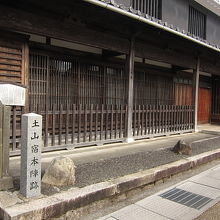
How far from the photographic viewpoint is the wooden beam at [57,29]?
17.8 feet

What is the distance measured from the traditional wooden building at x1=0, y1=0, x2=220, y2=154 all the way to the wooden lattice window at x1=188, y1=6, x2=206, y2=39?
5cm

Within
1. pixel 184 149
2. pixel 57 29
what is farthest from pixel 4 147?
pixel 184 149

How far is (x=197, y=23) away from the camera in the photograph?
1202cm

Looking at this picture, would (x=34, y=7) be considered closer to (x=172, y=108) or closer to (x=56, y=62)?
(x=56, y=62)

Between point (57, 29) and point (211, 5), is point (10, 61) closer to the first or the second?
point (57, 29)

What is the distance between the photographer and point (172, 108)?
9984mm

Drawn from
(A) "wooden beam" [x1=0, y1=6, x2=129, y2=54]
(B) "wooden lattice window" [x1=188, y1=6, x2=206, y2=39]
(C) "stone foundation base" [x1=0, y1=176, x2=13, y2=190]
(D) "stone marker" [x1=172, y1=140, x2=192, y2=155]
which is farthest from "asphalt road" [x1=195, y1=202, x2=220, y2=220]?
(B) "wooden lattice window" [x1=188, y1=6, x2=206, y2=39]

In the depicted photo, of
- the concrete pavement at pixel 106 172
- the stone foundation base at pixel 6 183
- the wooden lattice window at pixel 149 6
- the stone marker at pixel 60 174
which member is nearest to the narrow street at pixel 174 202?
the concrete pavement at pixel 106 172

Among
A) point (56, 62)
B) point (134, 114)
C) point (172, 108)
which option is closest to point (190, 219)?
point (134, 114)

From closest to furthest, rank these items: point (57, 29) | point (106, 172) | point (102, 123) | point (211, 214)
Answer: point (211, 214)
point (106, 172)
point (57, 29)
point (102, 123)

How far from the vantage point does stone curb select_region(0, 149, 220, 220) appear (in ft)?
9.92

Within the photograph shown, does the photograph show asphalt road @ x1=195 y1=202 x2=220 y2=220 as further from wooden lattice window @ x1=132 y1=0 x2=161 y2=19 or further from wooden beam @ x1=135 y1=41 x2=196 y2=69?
wooden lattice window @ x1=132 y1=0 x2=161 y2=19

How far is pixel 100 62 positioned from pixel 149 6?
3.19 m

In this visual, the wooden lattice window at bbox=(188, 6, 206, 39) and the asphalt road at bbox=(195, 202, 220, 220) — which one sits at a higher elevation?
the wooden lattice window at bbox=(188, 6, 206, 39)
